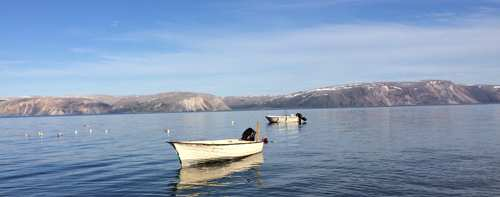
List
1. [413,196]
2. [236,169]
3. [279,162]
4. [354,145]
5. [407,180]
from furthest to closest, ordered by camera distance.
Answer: [354,145] → [279,162] → [236,169] → [407,180] → [413,196]

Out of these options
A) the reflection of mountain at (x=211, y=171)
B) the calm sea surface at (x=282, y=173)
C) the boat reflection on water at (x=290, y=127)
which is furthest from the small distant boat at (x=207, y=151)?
the boat reflection on water at (x=290, y=127)

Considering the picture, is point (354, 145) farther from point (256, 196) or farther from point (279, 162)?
point (256, 196)

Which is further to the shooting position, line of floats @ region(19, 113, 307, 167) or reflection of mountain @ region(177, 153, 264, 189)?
line of floats @ region(19, 113, 307, 167)

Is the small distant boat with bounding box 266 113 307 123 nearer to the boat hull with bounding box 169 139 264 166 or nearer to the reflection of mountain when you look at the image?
the reflection of mountain

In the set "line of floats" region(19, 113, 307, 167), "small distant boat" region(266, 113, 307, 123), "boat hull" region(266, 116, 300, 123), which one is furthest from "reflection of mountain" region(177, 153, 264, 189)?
"boat hull" region(266, 116, 300, 123)

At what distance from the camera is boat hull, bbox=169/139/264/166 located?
49000 mm

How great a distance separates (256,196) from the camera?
3506 cm

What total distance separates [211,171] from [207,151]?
3900 millimetres

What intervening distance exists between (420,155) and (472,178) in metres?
15.4

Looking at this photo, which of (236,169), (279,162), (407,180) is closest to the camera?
(407,180)

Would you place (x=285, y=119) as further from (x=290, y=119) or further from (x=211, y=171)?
(x=211, y=171)

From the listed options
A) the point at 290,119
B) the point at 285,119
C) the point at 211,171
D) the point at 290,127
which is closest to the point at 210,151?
the point at 211,171

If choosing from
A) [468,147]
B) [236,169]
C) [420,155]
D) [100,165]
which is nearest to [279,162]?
[236,169]

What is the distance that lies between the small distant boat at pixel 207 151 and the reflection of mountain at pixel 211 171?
→ 632mm
